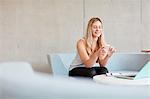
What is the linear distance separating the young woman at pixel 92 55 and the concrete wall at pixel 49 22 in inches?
63.5

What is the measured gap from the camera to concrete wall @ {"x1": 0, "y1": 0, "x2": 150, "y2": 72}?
5176mm

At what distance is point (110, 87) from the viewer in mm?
530

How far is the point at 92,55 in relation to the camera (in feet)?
10.5

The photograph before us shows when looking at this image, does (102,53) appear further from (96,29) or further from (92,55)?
(96,29)

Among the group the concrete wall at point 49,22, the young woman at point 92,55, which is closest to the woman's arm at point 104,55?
the young woman at point 92,55

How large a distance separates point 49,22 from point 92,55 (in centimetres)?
219

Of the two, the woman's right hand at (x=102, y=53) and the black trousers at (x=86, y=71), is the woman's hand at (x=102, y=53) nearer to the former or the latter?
the woman's right hand at (x=102, y=53)

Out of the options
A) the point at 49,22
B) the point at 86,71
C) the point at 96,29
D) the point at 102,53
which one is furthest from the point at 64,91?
the point at 49,22

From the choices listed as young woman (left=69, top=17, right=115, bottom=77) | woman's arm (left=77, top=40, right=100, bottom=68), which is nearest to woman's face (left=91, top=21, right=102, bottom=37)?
young woman (left=69, top=17, right=115, bottom=77)

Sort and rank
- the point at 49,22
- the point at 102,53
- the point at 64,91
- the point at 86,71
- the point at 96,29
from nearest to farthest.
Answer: the point at 64,91 → the point at 102,53 → the point at 86,71 → the point at 96,29 → the point at 49,22

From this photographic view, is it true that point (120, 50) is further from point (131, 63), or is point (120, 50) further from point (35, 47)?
point (35, 47)

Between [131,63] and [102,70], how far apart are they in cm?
159

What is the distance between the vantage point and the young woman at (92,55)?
320 centimetres

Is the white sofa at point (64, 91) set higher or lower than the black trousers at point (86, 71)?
higher
